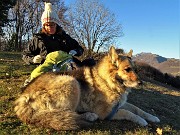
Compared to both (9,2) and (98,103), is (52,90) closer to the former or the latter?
(98,103)

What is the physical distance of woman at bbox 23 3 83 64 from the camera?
8188 millimetres

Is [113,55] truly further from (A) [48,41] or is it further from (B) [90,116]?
(A) [48,41]

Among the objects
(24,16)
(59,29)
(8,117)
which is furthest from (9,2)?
(8,117)

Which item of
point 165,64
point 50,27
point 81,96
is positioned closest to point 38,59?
point 50,27

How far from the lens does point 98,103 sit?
6.36 metres

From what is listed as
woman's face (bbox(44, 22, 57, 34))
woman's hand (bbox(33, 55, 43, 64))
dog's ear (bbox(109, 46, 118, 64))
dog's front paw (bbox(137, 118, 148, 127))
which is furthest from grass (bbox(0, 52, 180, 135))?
woman's face (bbox(44, 22, 57, 34))

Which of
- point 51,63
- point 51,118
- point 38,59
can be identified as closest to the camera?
point 51,118

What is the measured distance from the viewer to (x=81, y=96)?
20.8 feet

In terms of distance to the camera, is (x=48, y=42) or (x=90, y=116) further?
(x=48, y=42)

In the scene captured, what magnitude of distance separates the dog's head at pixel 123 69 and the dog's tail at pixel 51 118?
3.73 ft

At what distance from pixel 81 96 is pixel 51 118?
1.02m

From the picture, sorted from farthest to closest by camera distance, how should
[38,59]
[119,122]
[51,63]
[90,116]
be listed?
1. [38,59]
2. [51,63]
3. [119,122]
4. [90,116]

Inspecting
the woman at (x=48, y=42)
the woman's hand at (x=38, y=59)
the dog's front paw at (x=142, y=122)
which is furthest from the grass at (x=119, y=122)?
the woman at (x=48, y=42)

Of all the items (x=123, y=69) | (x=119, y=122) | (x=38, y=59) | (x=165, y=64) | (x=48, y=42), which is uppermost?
(x=165, y=64)
